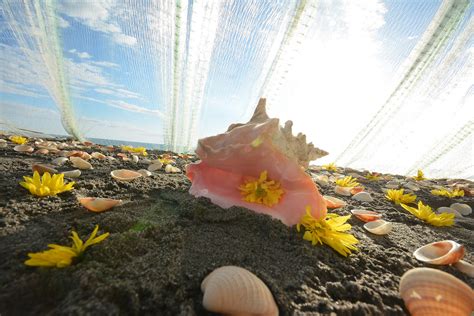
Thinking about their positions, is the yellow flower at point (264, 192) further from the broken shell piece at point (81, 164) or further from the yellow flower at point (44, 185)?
the broken shell piece at point (81, 164)

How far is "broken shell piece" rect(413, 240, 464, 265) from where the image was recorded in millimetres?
918

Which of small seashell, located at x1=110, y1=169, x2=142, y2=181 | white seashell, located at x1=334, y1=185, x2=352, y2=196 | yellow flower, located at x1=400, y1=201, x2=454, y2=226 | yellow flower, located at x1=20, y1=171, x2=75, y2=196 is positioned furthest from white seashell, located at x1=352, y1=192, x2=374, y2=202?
yellow flower, located at x1=20, y1=171, x2=75, y2=196

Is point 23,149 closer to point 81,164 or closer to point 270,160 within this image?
point 81,164

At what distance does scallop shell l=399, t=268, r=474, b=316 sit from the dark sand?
1.7 inches

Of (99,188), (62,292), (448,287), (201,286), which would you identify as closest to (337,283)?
(448,287)

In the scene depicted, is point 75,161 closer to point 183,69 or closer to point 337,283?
point 337,283

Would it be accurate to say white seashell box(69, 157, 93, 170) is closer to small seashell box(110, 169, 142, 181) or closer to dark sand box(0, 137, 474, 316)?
small seashell box(110, 169, 142, 181)

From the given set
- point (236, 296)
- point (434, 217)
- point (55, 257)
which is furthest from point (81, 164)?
point (434, 217)

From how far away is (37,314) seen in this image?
0.53 meters

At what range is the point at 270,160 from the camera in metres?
1.12

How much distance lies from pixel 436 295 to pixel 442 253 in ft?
Result: 1.40

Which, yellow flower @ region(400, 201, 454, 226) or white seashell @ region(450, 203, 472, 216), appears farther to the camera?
white seashell @ region(450, 203, 472, 216)

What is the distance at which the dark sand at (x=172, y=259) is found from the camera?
0.58m

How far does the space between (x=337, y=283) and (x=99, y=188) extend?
4.51 feet
